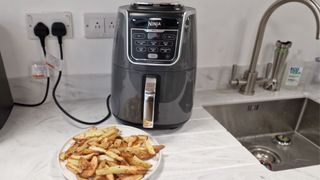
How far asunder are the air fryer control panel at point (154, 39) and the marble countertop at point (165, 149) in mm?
230

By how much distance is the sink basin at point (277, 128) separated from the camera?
101 centimetres

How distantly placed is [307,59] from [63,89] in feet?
3.40

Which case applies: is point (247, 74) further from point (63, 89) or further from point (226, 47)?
point (63, 89)

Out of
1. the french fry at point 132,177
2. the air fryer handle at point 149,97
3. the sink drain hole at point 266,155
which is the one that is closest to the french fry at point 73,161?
the french fry at point 132,177

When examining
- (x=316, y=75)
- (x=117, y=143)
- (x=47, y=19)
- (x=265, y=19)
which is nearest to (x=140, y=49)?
(x=117, y=143)

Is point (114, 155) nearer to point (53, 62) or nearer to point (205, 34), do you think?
point (53, 62)

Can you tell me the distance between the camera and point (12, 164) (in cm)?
61

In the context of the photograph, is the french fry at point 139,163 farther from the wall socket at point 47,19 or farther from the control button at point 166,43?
the wall socket at point 47,19

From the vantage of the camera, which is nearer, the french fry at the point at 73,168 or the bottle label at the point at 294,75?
the french fry at the point at 73,168

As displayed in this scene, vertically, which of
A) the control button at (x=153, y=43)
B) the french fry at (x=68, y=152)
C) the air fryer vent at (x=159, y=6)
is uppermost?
the air fryer vent at (x=159, y=6)

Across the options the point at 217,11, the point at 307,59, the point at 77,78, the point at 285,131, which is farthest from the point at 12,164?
the point at 307,59

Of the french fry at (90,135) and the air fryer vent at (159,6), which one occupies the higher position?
the air fryer vent at (159,6)

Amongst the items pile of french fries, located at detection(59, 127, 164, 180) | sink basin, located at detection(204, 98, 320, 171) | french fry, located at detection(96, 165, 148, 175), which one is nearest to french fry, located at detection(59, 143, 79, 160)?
pile of french fries, located at detection(59, 127, 164, 180)

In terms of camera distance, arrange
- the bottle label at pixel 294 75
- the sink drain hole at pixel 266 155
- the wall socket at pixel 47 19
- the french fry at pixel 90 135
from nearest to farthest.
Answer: the french fry at pixel 90 135, the wall socket at pixel 47 19, the sink drain hole at pixel 266 155, the bottle label at pixel 294 75
